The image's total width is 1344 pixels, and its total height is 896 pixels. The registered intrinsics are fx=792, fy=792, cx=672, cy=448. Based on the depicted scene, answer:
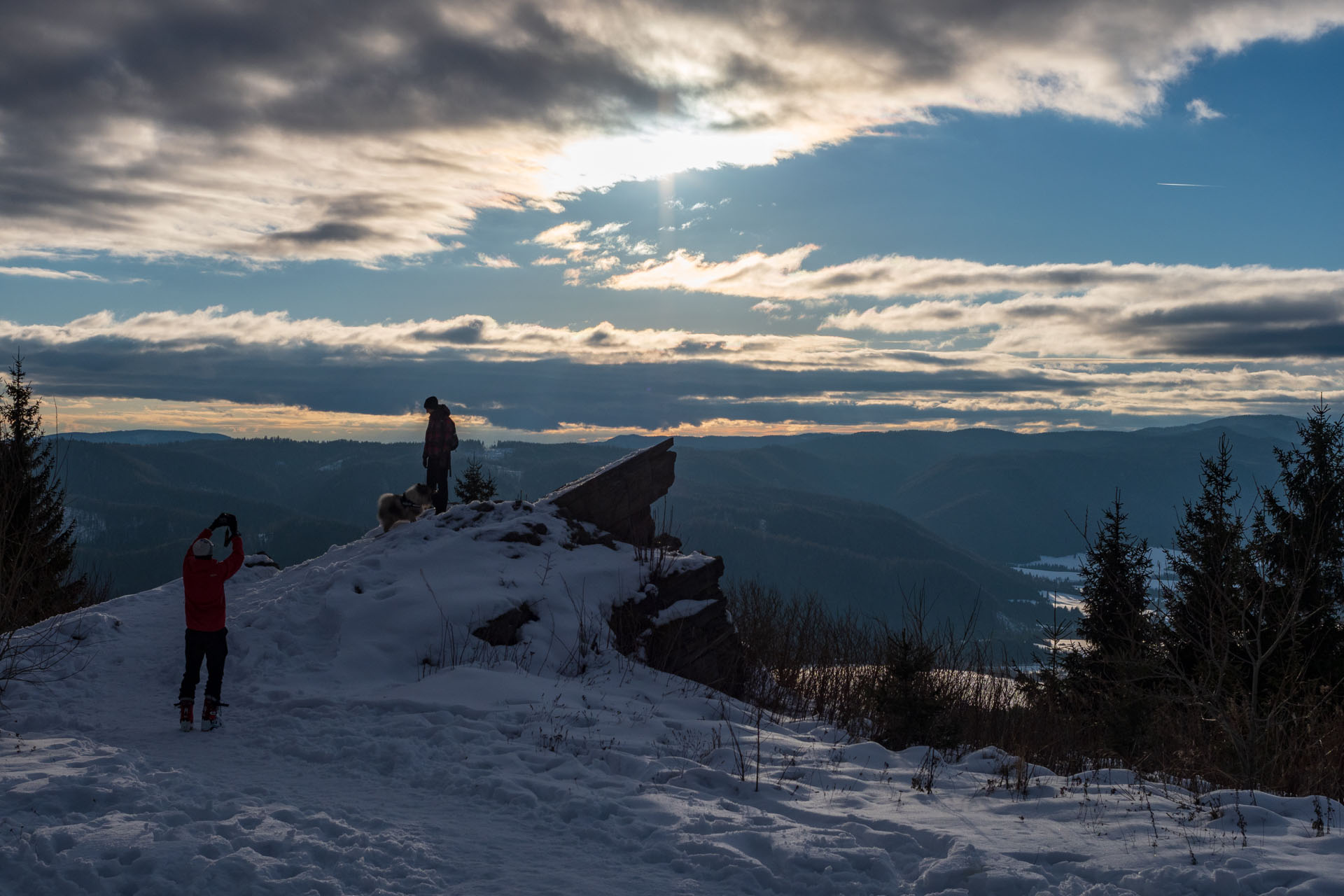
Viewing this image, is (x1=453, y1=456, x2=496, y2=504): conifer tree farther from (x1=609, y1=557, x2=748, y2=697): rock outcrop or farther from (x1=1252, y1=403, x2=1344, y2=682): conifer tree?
(x1=1252, y1=403, x2=1344, y2=682): conifer tree

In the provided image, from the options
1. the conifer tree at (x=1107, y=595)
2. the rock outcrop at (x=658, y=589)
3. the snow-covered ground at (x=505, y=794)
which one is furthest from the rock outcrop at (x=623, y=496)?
the conifer tree at (x=1107, y=595)

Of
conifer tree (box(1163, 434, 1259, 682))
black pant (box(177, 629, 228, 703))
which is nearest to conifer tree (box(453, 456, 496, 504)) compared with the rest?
black pant (box(177, 629, 228, 703))

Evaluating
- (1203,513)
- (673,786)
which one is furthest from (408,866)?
(1203,513)

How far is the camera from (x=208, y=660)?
9164 millimetres

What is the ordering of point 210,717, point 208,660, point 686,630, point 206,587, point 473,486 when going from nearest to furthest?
point 210,717 → point 208,660 → point 206,587 → point 686,630 → point 473,486

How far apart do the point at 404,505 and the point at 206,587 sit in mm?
8586

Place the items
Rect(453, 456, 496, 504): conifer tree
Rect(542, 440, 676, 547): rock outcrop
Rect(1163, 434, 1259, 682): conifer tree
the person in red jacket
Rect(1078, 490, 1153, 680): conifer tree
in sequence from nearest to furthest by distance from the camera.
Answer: Rect(1163, 434, 1259, 682): conifer tree, the person in red jacket, Rect(542, 440, 676, 547): rock outcrop, Rect(1078, 490, 1153, 680): conifer tree, Rect(453, 456, 496, 504): conifer tree

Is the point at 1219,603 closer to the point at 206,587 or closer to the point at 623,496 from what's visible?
the point at 623,496

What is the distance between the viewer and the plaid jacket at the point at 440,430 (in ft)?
57.2

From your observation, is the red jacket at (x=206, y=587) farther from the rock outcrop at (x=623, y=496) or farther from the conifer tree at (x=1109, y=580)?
the conifer tree at (x=1109, y=580)

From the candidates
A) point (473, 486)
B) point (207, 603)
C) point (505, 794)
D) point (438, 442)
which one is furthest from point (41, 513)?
point (505, 794)

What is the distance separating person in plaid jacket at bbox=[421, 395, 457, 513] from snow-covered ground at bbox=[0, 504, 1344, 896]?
5242 millimetres

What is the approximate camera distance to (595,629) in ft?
42.7

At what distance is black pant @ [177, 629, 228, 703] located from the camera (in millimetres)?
9055
